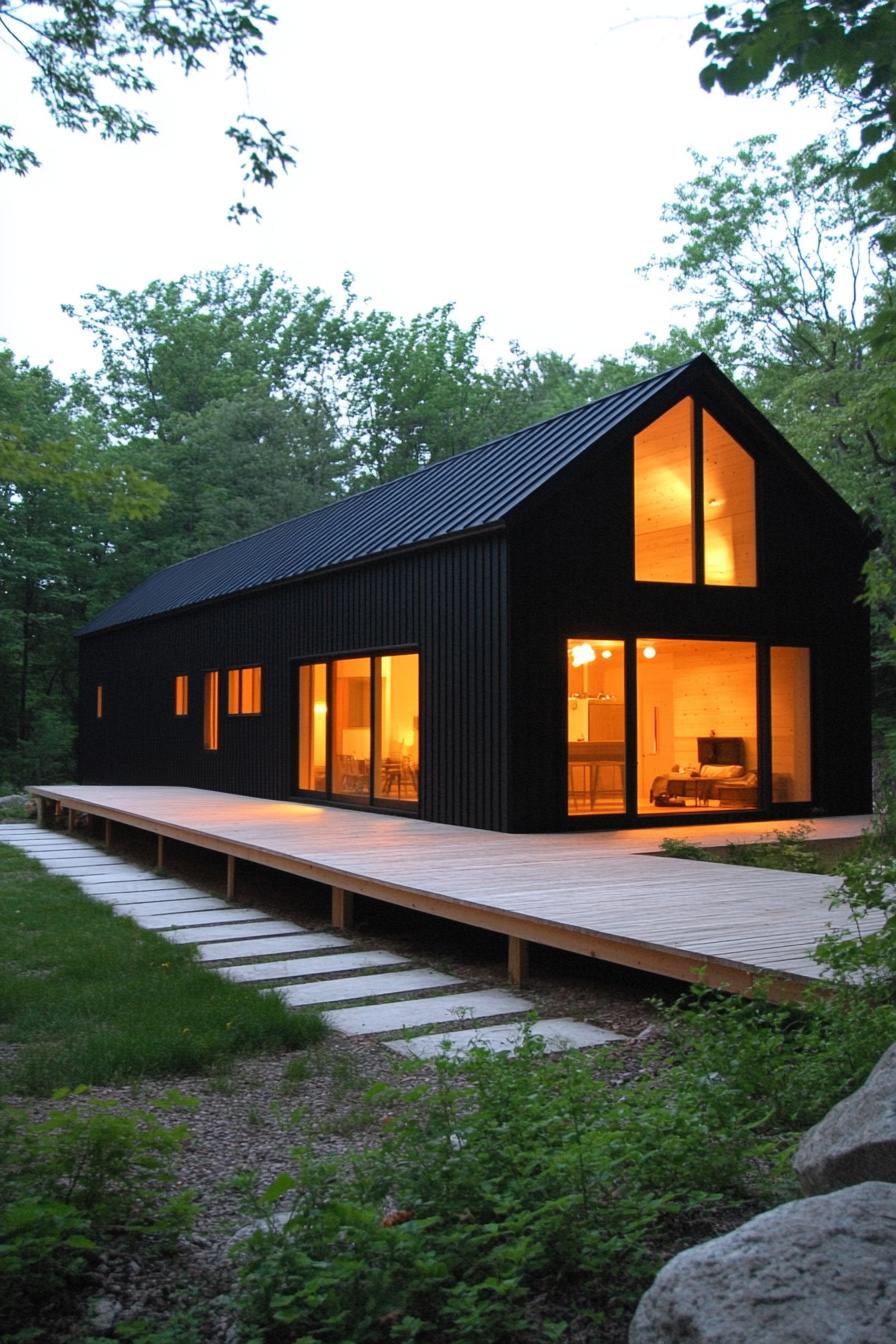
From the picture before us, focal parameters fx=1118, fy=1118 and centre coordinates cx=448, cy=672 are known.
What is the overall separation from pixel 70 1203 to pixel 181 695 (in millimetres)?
14487

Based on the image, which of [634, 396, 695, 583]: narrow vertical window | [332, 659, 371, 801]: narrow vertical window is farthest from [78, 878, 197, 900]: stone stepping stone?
[634, 396, 695, 583]: narrow vertical window

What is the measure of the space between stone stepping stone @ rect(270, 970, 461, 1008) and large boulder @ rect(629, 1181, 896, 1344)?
3.61m

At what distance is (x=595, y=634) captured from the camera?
9.79 meters

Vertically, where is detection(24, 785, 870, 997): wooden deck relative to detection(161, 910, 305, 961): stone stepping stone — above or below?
above

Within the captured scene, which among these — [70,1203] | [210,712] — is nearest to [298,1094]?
[70,1203]

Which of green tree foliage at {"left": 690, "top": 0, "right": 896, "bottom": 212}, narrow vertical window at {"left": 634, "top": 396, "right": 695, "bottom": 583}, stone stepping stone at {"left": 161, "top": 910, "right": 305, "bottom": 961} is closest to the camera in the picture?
green tree foliage at {"left": 690, "top": 0, "right": 896, "bottom": 212}

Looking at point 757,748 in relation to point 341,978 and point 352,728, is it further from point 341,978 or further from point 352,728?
point 341,978

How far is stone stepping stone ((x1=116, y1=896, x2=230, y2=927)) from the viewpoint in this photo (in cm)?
782

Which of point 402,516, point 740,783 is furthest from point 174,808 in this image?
point 740,783

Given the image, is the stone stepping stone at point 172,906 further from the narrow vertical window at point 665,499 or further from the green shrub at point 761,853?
the narrow vertical window at point 665,499

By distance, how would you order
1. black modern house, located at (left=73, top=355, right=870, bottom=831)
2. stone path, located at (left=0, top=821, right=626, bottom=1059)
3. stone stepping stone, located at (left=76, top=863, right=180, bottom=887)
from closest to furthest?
stone path, located at (left=0, top=821, right=626, bottom=1059) < stone stepping stone, located at (left=76, top=863, right=180, bottom=887) < black modern house, located at (left=73, top=355, right=870, bottom=831)

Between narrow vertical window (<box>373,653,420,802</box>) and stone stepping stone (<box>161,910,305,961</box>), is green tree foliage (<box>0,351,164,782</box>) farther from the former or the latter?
stone stepping stone (<box>161,910,305,961</box>)

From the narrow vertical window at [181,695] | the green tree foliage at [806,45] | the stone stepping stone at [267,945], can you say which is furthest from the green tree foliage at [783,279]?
the green tree foliage at [806,45]

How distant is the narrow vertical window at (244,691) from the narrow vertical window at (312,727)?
1069 mm
